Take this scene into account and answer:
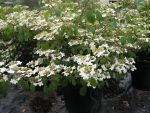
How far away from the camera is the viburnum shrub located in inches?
86.7

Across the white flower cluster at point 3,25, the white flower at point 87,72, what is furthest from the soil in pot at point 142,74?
the white flower at point 87,72

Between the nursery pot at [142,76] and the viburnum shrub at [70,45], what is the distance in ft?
2.11

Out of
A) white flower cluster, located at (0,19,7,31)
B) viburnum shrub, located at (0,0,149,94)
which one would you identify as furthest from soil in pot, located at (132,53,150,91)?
white flower cluster, located at (0,19,7,31)

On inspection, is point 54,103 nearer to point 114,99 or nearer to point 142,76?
point 114,99

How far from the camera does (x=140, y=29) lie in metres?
3.10

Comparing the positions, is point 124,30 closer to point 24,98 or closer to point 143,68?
point 143,68

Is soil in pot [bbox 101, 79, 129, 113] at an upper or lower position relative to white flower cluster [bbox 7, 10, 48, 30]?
lower

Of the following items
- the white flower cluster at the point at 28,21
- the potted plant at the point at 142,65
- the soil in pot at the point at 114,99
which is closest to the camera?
the white flower cluster at the point at 28,21

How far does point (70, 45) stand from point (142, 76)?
1.66 m

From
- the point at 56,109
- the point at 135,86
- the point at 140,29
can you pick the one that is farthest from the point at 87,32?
the point at 135,86

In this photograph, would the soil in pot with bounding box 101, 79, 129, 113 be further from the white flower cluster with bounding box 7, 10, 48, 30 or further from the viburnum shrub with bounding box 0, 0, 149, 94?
the white flower cluster with bounding box 7, 10, 48, 30

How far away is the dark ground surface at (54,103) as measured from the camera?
142 inches

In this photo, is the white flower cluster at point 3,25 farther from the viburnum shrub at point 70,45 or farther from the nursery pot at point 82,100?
the nursery pot at point 82,100

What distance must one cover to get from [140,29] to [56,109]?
138cm
